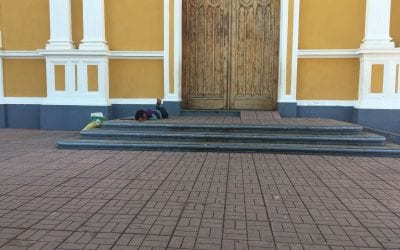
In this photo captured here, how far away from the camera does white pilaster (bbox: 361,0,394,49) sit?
880 cm

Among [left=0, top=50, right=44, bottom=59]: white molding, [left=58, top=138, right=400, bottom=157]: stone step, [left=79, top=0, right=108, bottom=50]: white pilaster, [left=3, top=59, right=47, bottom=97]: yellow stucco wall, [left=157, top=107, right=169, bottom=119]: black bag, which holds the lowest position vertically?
[left=58, top=138, right=400, bottom=157]: stone step

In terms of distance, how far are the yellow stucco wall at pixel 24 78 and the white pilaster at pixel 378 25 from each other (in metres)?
7.83

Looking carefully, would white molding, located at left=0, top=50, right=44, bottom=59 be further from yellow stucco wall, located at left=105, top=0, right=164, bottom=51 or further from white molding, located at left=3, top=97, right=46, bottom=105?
yellow stucco wall, located at left=105, top=0, right=164, bottom=51

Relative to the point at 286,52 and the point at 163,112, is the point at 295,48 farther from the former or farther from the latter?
the point at 163,112

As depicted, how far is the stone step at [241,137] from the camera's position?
7129 millimetres

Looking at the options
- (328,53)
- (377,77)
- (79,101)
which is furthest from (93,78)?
(377,77)

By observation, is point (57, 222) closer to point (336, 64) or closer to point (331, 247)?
point (331, 247)

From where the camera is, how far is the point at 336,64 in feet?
30.5

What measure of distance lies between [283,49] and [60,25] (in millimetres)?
5411

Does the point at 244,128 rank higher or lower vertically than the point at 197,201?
higher

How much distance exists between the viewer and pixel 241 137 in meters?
7.29

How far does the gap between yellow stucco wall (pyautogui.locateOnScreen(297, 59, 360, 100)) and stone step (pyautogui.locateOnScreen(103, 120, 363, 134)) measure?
191 centimetres

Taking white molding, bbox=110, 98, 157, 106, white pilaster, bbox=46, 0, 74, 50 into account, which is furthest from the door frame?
white pilaster, bbox=46, 0, 74, 50

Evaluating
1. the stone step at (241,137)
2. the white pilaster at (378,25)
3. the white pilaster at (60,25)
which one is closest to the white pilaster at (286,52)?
the white pilaster at (378,25)
